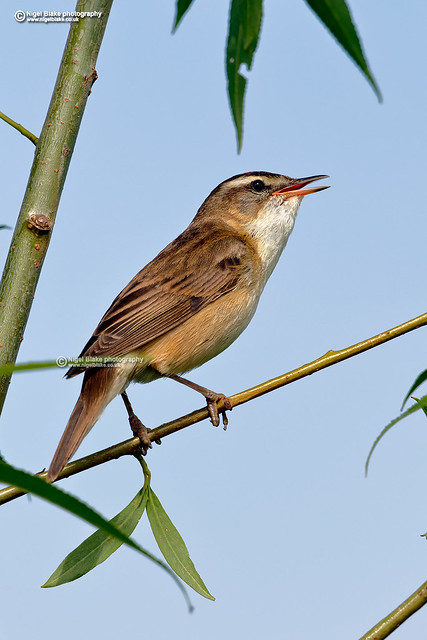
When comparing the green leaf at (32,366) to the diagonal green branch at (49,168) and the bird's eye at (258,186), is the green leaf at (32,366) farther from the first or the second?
the bird's eye at (258,186)

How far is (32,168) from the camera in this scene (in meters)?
2.62

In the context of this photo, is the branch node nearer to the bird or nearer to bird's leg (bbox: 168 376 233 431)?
the bird

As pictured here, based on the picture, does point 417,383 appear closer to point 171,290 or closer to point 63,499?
point 63,499

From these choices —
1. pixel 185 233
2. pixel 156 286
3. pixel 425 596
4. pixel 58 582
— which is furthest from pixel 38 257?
pixel 185 233

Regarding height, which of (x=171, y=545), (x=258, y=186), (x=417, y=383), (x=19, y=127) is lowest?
(x=417, y=383)

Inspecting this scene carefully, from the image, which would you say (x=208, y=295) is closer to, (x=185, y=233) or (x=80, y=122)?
(x=185, y=233)

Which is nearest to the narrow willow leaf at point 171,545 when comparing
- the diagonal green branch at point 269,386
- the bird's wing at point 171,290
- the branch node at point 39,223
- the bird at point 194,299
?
the diagonal green branch at point 269,386

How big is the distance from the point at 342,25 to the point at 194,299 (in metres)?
3.37

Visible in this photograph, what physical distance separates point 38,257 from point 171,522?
117 centimetres

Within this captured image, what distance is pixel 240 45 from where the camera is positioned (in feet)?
6.29

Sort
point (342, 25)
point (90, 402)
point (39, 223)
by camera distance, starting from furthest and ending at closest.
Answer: point (90, 402) < point (39, 223) < point (342, 25)

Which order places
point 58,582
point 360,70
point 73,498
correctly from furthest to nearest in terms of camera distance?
point 58,582, point 360,70, point 73,498

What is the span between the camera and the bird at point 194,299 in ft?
14.2

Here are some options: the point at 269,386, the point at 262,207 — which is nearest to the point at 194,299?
the point at 262,207
